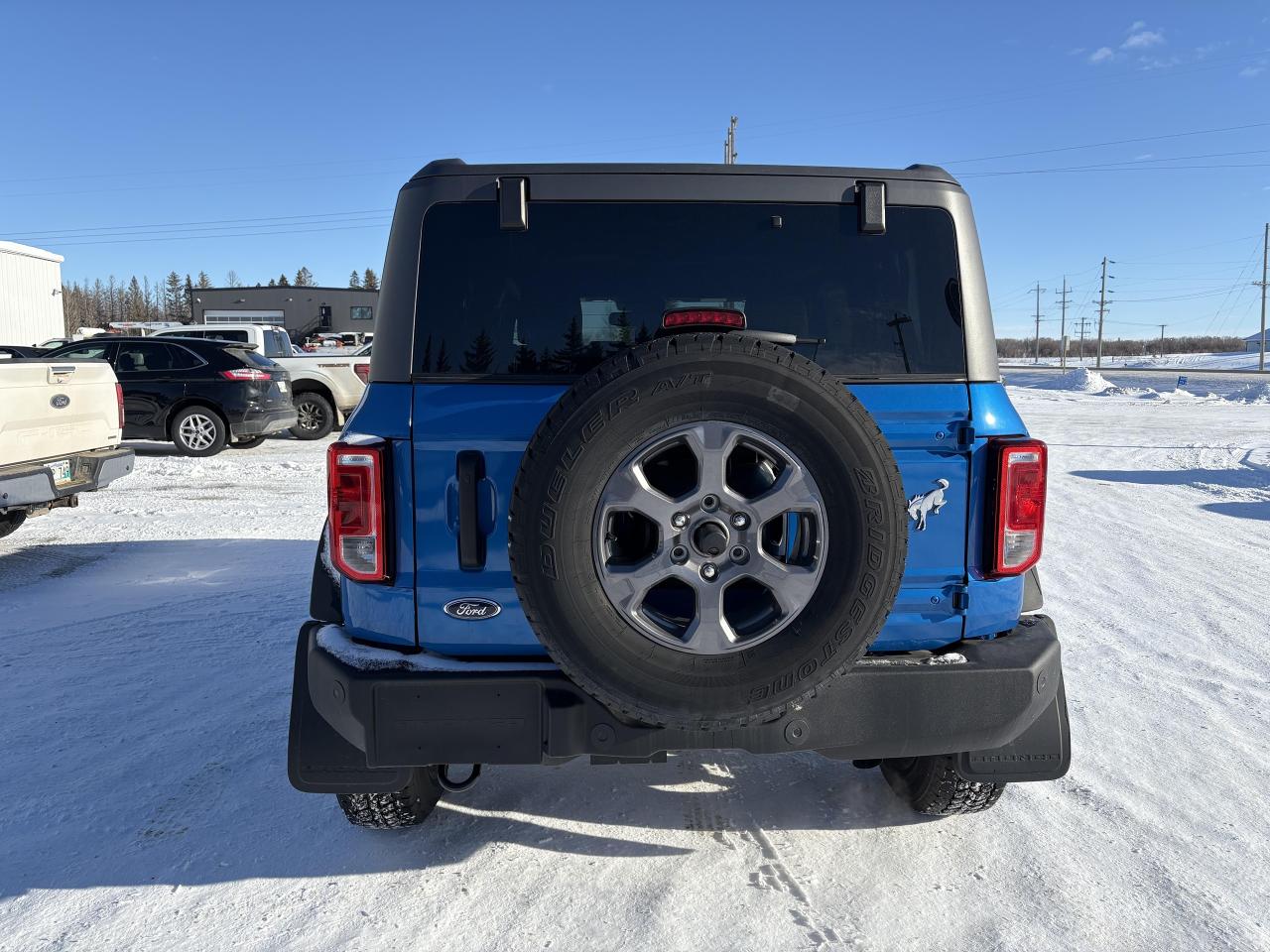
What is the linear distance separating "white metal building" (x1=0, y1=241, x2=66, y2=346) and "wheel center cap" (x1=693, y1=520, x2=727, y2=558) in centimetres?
3630

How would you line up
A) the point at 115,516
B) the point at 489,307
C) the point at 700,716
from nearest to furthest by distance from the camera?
the point at 700,716 → the point at 489,307 → the point at 115,516

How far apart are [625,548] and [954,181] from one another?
153 cm

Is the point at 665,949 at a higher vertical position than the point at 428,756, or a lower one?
lower

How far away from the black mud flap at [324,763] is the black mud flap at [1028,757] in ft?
5.85

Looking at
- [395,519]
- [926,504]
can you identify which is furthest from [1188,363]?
[395,519]

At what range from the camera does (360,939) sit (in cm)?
239

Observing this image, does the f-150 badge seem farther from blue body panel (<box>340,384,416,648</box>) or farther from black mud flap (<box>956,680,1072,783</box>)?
blue body panel (<box>340,384,416,648</box>)

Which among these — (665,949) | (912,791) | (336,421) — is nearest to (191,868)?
(665,949)

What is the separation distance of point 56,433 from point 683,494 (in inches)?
233

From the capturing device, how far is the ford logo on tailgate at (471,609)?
247 centimetres

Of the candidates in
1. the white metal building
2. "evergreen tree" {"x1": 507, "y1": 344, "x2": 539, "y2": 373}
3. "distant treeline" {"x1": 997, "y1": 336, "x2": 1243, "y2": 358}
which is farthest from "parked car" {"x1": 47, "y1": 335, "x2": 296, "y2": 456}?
"distant treeline" {"x1": 997, "y1": 336, "x2": 1243, "y2": 358}

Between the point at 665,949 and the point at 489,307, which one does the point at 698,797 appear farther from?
the point at 489,307

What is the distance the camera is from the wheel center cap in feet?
7.15

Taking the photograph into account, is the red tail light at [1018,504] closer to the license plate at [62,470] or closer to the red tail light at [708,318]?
the red tail light at [708,318]
